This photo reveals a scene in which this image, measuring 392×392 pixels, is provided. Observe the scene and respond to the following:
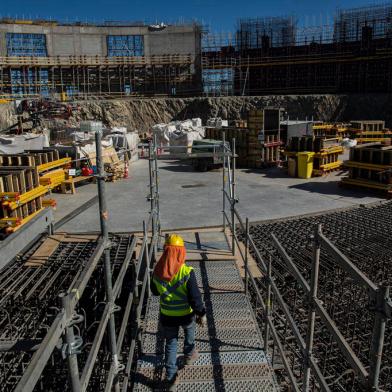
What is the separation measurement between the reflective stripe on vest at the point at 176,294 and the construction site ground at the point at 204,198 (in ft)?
21.7

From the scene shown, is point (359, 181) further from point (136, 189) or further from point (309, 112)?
point (309, 112)

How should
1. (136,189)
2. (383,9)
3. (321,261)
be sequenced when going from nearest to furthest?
(321,261) → (136,189) → (383,9)

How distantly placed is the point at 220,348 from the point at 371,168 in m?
11.9

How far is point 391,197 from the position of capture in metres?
14.4

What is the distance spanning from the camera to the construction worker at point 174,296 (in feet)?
15.4

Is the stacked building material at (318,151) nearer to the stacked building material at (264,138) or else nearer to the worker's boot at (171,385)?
the stacked building material at (264,138)

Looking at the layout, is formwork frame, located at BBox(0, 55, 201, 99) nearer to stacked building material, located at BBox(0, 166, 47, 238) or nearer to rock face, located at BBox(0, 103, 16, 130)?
rock face, located at BBox(0, 103, 16, 130)

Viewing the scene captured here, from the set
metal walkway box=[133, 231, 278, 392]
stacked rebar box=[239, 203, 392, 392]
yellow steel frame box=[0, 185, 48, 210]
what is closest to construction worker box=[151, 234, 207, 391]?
metal walkway box=[133, 231, 278, 392]

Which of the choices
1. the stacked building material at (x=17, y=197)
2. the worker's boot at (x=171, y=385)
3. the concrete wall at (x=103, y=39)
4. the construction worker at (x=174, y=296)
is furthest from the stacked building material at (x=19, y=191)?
the concrete wall at (x=103, y=39)

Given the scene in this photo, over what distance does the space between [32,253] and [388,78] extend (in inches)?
1701

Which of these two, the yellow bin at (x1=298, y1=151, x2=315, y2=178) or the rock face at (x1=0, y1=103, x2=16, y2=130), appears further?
the rock face at (x1=0, y1=103, x2=16, y2=130)

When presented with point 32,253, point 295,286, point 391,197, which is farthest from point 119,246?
point 391,197

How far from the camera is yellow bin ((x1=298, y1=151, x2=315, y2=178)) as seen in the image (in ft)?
59.7

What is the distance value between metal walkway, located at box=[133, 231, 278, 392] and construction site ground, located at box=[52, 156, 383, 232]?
4.47m
